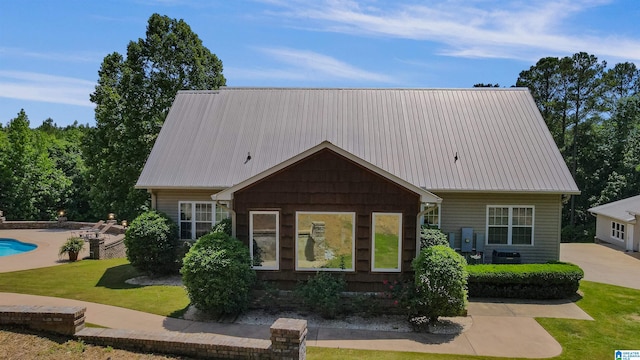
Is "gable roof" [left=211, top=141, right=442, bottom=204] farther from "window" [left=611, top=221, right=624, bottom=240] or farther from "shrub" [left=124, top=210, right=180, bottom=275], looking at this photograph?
"window" [left=611, top=221, right=624, bottom=240]

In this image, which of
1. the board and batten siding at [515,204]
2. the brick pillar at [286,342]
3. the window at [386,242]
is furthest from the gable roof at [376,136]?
the brick pillar at [286,342]

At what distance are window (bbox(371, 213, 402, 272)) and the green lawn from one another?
2.90 metres

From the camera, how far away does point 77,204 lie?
33.7 meters

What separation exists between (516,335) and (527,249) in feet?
19.2

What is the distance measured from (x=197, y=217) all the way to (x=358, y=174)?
7536 millimetres

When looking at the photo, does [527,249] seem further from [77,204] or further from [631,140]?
[77,204]

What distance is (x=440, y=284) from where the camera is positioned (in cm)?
1070

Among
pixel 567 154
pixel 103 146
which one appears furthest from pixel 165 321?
pixel 567 154

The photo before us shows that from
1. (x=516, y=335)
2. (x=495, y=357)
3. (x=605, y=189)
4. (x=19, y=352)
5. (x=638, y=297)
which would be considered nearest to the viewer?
(x=19, y=352)

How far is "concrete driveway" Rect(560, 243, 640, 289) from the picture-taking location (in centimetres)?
1650

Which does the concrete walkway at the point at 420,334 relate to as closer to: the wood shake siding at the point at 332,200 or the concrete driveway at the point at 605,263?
the wood shake siding at the point at 332,200

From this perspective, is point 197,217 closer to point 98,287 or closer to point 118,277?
point 118,277

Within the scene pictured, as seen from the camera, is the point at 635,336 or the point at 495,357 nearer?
the point at 495,357

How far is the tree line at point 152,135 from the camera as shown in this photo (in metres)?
27.6
